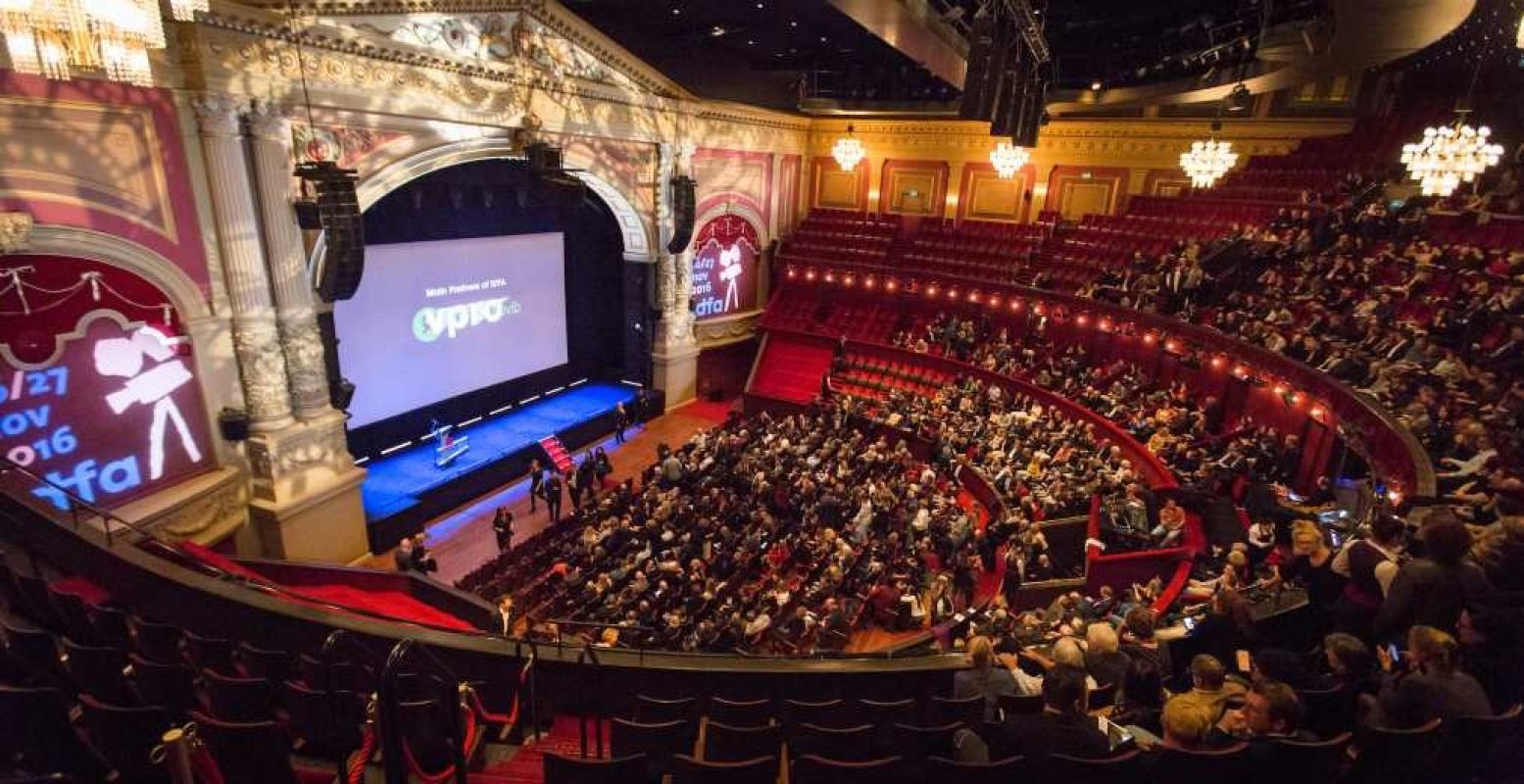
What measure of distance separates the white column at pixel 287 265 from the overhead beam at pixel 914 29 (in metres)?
7.07

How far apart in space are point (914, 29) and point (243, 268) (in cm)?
906

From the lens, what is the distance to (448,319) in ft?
46.3

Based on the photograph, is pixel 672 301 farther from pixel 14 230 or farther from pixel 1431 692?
pixel 1431 692

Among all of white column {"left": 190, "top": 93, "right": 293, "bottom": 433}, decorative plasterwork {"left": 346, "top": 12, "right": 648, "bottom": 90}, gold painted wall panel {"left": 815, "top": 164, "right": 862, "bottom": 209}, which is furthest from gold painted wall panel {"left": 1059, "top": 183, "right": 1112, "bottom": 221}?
white column {"left": 190, "top": 93, "right": 293, "bottom": 433}

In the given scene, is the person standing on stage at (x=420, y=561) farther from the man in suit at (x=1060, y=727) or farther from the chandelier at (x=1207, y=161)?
the chandelier at (x=1207, y=161)

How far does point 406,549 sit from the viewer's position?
30.5 feet

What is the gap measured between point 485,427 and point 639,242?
17.9ft

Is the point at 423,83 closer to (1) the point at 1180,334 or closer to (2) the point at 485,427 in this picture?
(2) the point at 485,427

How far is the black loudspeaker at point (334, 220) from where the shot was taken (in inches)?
348

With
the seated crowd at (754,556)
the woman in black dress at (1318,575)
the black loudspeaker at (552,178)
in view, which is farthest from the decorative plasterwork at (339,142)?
the woman in black dress at (1318,575)

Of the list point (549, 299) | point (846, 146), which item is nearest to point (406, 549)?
point (549, 299)

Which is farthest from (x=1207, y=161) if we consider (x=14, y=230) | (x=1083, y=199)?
(x=14, y=230)

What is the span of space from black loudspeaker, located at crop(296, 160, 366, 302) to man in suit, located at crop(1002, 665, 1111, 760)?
9275 mm

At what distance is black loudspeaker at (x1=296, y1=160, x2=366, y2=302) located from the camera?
8.85m
